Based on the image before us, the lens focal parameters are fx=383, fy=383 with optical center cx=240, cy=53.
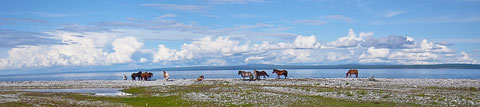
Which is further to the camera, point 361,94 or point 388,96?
point 361,94

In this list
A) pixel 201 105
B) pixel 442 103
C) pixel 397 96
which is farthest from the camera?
pixel 397 96

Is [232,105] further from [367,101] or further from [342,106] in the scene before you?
[367,101]

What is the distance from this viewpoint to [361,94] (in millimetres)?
29141

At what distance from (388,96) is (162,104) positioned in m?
15.7

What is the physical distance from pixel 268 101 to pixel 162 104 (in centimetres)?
A: 714

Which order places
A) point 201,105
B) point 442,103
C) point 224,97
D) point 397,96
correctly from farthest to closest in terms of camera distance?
point 224,97
point 397,96
point 201,105
point 442,103

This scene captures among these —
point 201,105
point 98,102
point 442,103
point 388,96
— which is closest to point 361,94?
point 388,96

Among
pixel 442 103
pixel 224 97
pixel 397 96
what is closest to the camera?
pixel 442 103

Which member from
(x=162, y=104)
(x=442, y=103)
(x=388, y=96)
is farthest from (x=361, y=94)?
(x=162, y=104)

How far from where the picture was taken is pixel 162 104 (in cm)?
2583

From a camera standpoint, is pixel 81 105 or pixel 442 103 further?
pixel 81 105

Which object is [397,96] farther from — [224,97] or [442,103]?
[224,97]

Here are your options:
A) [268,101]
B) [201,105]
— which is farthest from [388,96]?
[201,105]

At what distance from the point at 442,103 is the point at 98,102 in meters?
22.6
